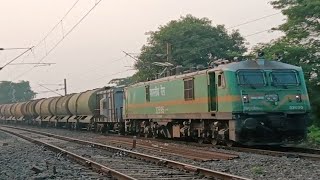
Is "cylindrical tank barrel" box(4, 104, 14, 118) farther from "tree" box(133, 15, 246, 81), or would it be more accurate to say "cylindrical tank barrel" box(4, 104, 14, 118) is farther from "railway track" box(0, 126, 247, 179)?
"railway track" box(0, 126, 247, 179)

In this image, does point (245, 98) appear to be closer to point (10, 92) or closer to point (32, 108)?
point (32, 108)

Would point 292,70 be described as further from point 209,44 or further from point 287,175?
point 209,44

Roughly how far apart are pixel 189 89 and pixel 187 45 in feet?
110

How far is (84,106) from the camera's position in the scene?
38.2 metres

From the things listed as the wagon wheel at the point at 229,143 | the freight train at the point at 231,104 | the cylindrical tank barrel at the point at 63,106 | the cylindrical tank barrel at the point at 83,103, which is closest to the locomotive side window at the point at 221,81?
the freight train at the point at 231,104

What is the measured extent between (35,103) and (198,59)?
18.1 meters

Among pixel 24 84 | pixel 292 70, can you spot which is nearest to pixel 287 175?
pixel 292 70

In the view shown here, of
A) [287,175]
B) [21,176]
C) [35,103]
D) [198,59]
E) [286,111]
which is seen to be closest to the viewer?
[287,175]

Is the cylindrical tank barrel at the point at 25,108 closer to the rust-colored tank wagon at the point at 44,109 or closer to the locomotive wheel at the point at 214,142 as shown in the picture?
the rust-colored tank wagon at the point at 44,109

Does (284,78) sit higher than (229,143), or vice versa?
(284,78)

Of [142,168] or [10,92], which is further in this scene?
[10,92]

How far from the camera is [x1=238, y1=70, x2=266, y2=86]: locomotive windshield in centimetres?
1722

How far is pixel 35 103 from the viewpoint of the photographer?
180ft

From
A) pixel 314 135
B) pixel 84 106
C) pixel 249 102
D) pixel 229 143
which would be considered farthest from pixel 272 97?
pixel 84 106
